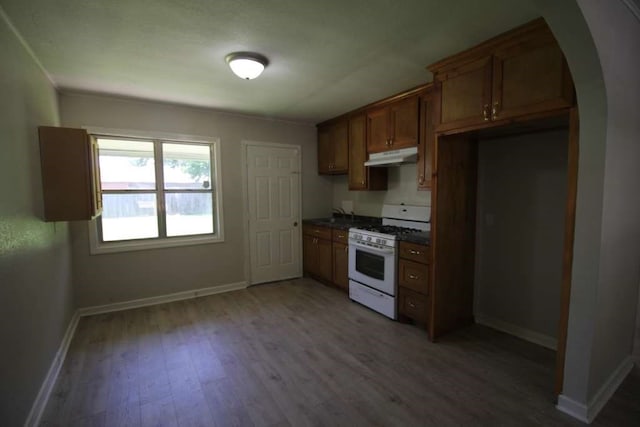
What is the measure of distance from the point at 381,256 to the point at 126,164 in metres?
3.24

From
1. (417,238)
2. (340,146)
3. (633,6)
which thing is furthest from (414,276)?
(633,6)

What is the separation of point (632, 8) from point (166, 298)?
500 cm

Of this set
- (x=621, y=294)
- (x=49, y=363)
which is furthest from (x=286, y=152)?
(x=621, y=294)

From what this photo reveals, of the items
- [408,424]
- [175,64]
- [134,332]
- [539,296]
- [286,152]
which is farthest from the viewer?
[286,152]

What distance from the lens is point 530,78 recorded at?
195 cm

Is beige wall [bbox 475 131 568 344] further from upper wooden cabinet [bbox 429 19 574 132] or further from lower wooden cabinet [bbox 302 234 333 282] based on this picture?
lower wooden cabinet [bbox 302 234 333 282]

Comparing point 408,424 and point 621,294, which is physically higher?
point 621,294

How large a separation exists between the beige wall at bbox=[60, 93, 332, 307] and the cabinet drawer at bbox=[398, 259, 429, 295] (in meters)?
2.17

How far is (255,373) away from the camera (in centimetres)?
232

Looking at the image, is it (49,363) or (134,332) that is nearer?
(49,363)

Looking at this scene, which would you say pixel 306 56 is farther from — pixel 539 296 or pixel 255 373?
pixel 539 296

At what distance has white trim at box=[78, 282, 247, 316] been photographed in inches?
135

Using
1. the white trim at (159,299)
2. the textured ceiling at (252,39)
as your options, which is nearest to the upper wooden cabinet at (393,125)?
the textured ceiling at (252,39)

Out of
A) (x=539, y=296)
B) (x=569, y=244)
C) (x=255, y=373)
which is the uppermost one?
(x=569, y=244)
